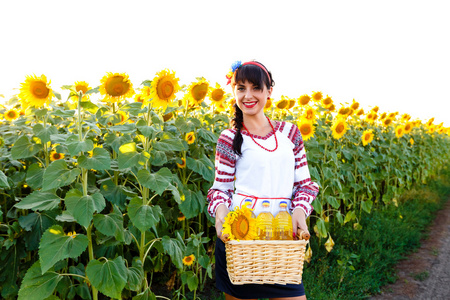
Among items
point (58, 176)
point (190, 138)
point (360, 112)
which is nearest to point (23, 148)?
point (58, 176)

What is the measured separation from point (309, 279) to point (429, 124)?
6744 mm

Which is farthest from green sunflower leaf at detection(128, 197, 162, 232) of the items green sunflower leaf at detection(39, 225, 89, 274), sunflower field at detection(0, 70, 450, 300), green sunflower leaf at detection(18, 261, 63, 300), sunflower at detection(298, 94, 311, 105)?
sunflower at detection(298, 94, 311, 105)

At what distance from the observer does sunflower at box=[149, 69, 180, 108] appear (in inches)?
99.0

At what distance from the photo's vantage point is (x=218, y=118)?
3.65 meters

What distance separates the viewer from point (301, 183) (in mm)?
2203

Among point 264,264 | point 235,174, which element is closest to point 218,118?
point 235,174

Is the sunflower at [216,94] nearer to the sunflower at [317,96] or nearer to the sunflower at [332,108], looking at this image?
the sunflower at [317,96]

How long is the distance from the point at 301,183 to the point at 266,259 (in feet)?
1.77

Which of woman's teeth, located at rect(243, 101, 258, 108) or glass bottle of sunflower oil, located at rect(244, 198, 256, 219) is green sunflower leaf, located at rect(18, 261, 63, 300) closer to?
glass bottle of sunflower oil, located at rect(244, 198, 256, 219)

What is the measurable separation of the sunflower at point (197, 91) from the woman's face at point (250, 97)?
1.01m

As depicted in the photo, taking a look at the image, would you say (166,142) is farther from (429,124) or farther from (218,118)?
(429,124)

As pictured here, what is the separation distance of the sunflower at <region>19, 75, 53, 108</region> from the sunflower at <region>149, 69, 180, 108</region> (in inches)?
27.5

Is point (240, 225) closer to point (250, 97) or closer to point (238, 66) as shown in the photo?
point (250, 97)

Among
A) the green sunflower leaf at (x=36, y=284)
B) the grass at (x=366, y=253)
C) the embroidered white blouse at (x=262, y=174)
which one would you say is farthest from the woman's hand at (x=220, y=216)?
the grass at (x=366, y=253)
